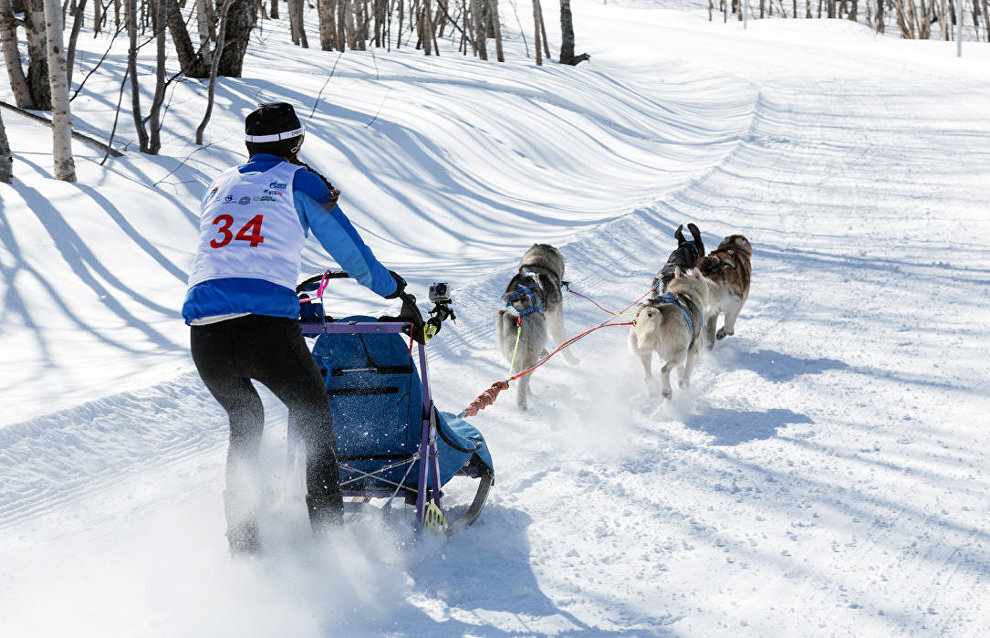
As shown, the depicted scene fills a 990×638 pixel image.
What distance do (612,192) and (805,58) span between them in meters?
Result: 22.7

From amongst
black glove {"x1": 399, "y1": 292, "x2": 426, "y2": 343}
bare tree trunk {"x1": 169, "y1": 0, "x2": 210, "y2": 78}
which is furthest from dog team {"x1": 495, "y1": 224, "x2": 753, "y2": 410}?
bare tree trunk {"x1": 169, "y1": 0, "x2": 210, "y2": 78}

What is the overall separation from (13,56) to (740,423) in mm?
9552

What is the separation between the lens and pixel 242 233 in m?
3.22

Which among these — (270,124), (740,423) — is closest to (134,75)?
(270,124)

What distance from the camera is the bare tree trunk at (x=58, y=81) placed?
8.20 m

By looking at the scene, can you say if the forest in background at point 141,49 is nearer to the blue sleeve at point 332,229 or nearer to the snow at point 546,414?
the snow at point 546,414

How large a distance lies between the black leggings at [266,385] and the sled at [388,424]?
0.39 m

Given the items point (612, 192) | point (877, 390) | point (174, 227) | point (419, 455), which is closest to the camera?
point (419, 455)

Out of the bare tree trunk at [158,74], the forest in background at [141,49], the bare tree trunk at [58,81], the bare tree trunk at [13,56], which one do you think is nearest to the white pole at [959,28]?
the forest in background at [141,49]

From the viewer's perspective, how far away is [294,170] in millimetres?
3328

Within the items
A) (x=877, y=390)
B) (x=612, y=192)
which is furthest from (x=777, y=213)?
(x=877, y=390)

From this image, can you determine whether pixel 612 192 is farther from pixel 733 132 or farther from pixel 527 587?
pixel 527 587

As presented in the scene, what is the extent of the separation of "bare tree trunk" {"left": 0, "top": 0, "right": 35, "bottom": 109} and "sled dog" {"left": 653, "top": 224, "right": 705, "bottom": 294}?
797cm

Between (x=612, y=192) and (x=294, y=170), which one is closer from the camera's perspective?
(x=294, y=170)
